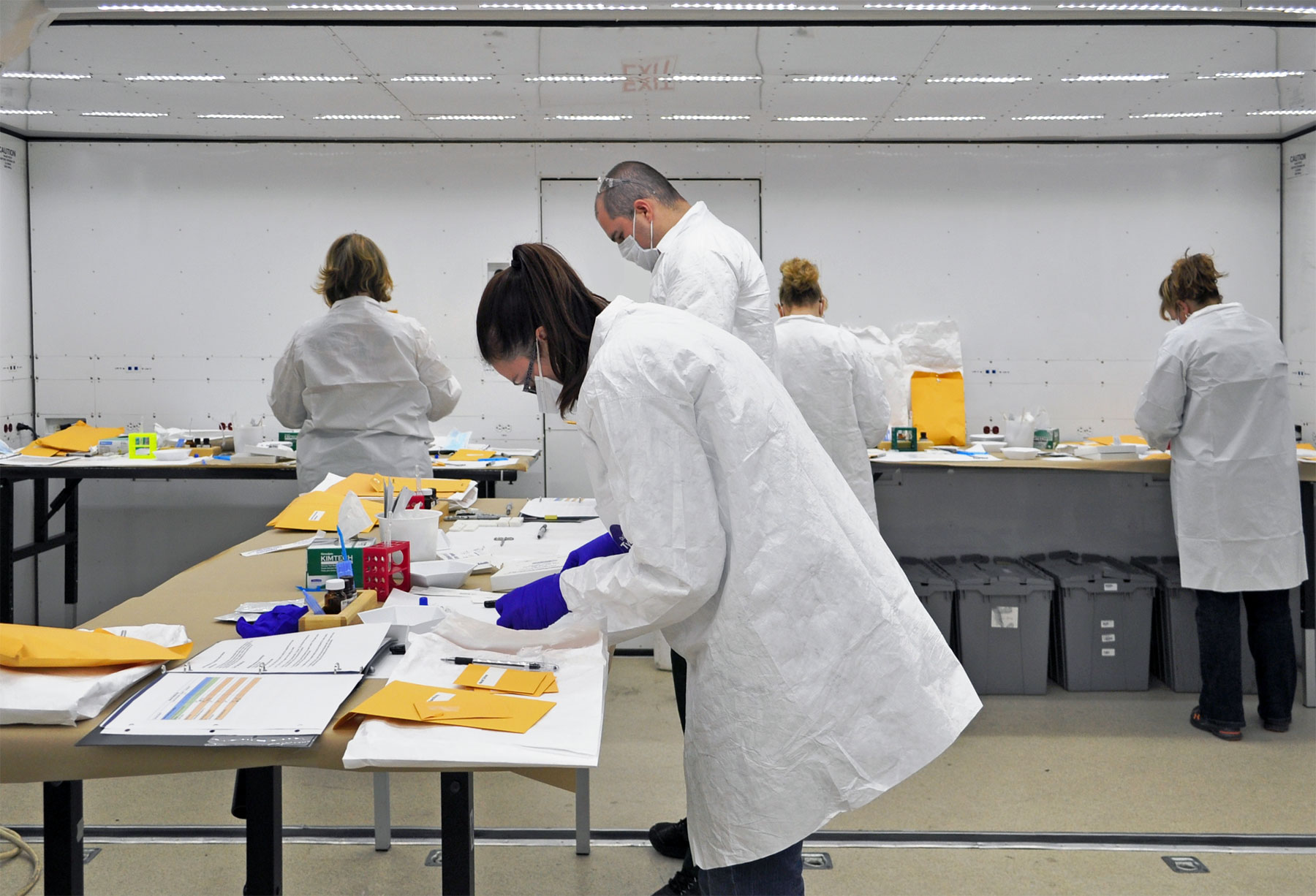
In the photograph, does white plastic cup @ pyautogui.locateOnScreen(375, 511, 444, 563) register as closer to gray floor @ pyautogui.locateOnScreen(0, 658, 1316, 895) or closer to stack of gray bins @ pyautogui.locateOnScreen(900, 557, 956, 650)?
gray floor @ pyautogui.locateOnScreen(0, 658, 1316, 895)

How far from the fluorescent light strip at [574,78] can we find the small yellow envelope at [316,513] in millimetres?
2204

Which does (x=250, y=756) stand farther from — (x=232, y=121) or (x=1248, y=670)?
(x=232, y=121)

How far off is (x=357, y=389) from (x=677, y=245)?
1145 millimetres

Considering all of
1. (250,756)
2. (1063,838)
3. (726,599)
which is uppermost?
(726,599)

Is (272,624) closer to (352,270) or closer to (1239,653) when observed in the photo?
(352,270)

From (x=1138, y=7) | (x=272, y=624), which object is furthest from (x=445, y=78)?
(x=272, y=624)

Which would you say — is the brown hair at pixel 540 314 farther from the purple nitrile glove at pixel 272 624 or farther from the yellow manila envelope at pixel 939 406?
the yellow manila envelope at pixel 939 406

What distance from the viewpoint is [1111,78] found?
3912 millimetres

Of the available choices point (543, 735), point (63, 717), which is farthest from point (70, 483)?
point (543, 735)

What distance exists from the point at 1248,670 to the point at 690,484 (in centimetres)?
343

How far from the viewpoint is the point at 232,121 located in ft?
14.8

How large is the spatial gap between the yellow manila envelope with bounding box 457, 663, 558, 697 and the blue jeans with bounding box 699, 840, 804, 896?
0.35 metres

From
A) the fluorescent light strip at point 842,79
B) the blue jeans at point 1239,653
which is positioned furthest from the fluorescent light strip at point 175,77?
the blue jeans at point 1239,653

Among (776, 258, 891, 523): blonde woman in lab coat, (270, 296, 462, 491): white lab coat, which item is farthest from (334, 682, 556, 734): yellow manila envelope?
(776, 258, 891, 523): blonde woman in lab coat
